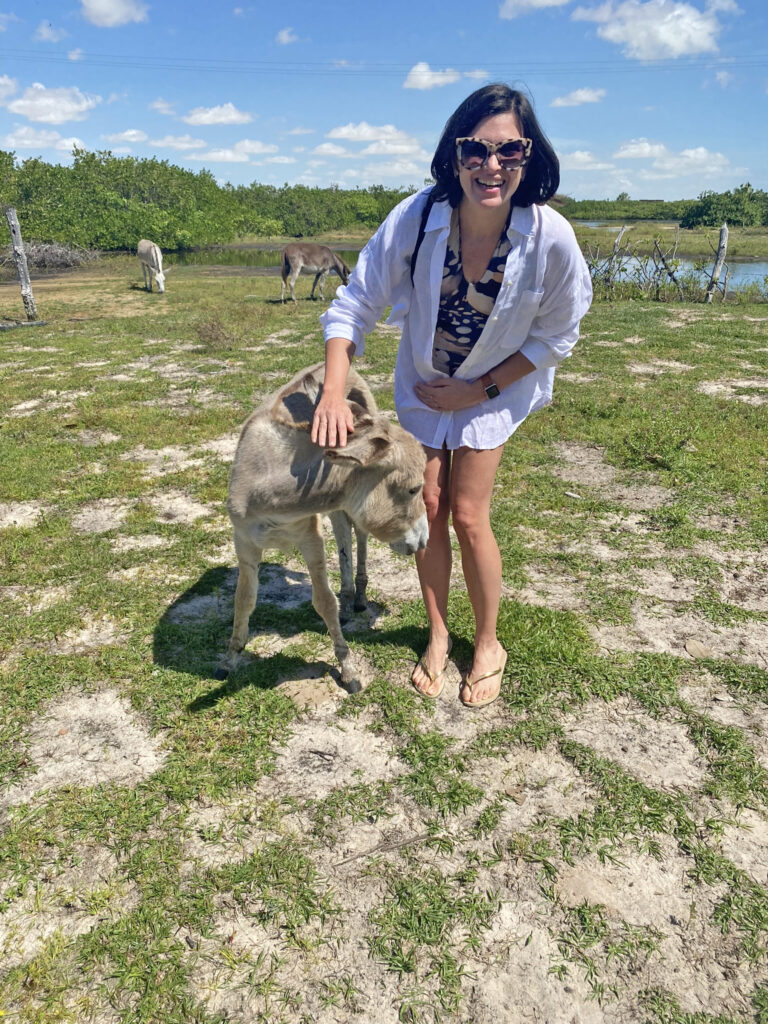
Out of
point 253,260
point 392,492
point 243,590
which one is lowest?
point 243,590

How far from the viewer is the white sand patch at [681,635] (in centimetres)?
354

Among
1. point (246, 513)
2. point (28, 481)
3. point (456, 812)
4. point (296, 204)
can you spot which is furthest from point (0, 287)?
point (296, 204)

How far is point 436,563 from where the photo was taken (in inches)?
129

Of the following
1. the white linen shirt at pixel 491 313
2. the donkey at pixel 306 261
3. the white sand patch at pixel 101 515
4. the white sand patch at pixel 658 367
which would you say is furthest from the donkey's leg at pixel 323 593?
the donkey at pixel 306 261

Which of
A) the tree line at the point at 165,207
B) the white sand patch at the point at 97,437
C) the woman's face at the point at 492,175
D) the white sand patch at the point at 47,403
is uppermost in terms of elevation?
the tree line at the point at 165,207

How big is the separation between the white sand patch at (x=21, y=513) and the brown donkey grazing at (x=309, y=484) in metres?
2.88

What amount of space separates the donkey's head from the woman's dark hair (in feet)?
3.43

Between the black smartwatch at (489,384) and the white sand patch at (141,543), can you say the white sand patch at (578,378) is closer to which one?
the white sand patch at (141,543)

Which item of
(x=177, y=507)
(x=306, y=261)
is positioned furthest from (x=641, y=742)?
(x=306, y=261)

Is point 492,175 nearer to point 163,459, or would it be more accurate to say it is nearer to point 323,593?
point 323,593

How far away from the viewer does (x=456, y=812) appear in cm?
259

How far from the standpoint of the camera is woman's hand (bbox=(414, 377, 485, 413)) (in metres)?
2.76

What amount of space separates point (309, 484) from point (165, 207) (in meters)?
39.5

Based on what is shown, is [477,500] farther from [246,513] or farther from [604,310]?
[604,310]
